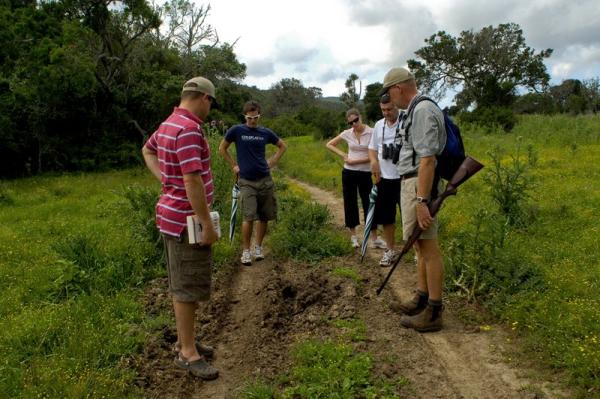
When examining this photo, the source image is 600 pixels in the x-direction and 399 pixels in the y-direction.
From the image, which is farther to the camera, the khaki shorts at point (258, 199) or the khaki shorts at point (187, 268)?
the khaki shorts at point (258, 199)

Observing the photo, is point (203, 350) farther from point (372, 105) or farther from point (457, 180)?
point (372, 105)

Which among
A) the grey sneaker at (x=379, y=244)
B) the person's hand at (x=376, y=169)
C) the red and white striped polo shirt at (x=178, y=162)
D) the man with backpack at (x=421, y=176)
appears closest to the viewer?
the red and white striped polo shirt at (x=178, y=162)

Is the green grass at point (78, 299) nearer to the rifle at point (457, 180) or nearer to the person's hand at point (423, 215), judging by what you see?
the person's hand at point (423, 215)

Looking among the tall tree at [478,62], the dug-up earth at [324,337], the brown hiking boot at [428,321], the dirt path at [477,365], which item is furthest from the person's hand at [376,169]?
the tall tree at [478,62]

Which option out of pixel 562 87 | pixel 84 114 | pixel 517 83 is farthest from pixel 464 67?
pixel 84 114

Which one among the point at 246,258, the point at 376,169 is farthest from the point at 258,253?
the point at 376,169

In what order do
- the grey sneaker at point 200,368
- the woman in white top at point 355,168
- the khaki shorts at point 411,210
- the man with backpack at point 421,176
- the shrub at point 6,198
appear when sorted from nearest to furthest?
the grey sneaker at point 200,368 < the man with backpack at point 421,176 < the khaki shorts at point 411,210 < the woman in white top at point 355,168 < the shrub at point 6,198

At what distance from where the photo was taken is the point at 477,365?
366 cm

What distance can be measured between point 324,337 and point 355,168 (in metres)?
3.10

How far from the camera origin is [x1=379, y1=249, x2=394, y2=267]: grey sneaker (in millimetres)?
6055

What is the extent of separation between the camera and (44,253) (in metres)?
7.03

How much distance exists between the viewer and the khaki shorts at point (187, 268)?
358 centimetres

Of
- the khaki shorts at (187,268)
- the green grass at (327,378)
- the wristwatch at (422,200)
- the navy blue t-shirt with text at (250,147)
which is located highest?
the navy blue t-shirt with text at (250,147)

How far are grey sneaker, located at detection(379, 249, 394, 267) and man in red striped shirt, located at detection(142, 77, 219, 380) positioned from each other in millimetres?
2914
